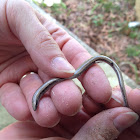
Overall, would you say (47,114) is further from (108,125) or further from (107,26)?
(107,26)

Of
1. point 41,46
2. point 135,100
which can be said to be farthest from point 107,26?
point 41,46

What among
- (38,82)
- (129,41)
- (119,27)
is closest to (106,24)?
(119,27)

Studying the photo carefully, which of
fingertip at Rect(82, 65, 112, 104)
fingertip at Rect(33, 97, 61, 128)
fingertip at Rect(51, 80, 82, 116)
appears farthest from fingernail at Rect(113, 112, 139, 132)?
fingertip at Rect(33, 97, 61, 128)

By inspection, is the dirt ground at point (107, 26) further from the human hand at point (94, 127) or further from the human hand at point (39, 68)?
the human hand at point (39, 68)

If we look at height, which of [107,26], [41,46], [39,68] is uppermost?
[41,46]

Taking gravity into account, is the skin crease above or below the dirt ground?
above

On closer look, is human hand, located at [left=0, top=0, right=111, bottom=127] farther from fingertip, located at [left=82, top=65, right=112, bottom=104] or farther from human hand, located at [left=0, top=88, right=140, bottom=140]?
human hand, located at [left=0, top=88, right=140, bottom=140]

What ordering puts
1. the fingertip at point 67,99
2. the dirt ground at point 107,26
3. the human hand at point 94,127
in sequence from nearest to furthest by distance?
the fingertip at point 67,99
the human hand at point 94,127
the dirt ground at point 107,26

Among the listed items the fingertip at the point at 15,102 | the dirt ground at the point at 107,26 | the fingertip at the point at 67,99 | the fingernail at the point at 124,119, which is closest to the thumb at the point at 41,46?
the fingertip at the point at 67,99
